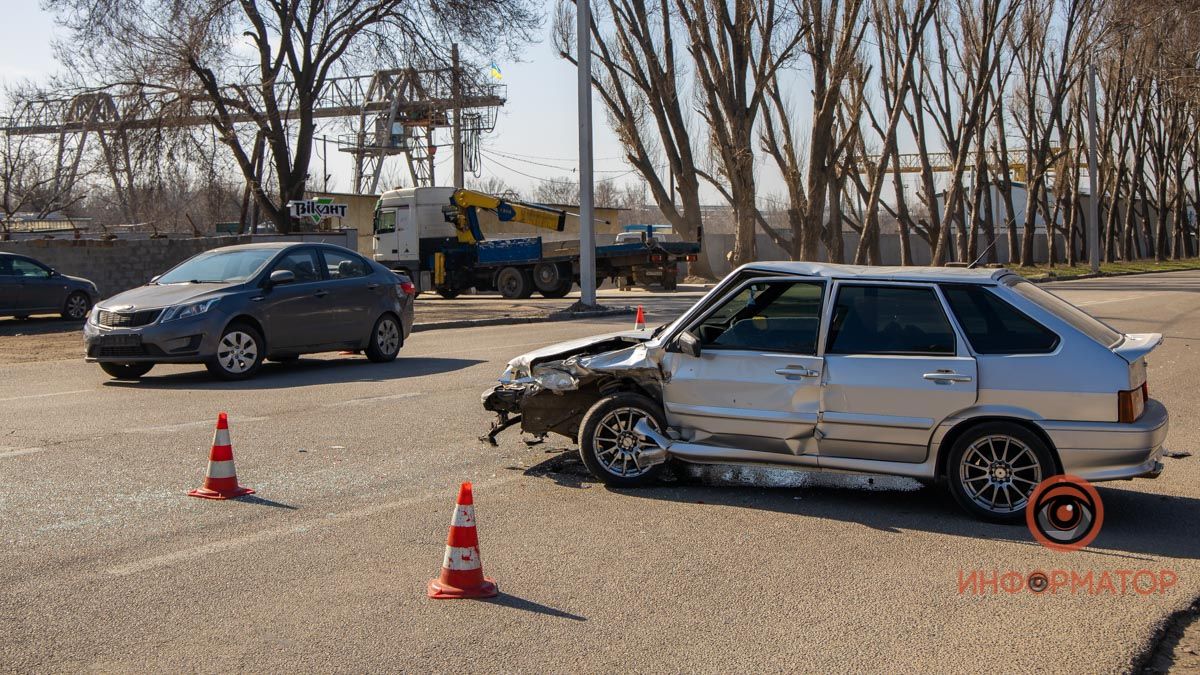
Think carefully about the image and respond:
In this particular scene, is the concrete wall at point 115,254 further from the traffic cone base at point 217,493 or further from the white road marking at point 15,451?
the traffic cone base at point 217,493

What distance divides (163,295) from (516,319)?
11.2 metres

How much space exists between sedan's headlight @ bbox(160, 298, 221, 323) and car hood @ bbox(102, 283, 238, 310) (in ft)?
0.35

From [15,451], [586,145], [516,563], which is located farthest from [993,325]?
[586,145]

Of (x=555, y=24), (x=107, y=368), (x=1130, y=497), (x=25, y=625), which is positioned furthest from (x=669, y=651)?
(x=555, y=24)

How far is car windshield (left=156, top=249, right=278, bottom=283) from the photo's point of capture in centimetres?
1332

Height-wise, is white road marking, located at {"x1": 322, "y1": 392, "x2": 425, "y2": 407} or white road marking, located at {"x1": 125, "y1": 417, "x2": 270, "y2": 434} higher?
white road marking, located at {"x1": 322, "y1": 392, "x2": 425, "y2": 407}

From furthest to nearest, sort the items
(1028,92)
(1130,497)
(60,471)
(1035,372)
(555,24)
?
(1028,92)
(555,24)
(60,471)
(1130,497)
(1035,372)

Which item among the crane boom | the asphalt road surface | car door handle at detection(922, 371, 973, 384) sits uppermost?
the crane boom

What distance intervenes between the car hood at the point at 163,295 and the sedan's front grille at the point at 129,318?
7 centimetres

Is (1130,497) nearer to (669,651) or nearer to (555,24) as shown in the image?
(669,651)

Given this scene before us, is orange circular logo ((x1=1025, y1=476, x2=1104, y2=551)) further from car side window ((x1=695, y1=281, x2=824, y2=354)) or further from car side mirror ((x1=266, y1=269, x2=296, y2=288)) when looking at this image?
car side mirror ((x1=266, y1=269, x2=296, y2=288))

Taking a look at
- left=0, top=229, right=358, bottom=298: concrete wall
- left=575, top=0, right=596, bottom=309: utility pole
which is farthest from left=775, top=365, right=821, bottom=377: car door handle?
left=0, top=229, right=358, bottom=298: concrete wall

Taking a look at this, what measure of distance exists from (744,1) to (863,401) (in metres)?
29.2

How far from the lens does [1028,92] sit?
168 feet
